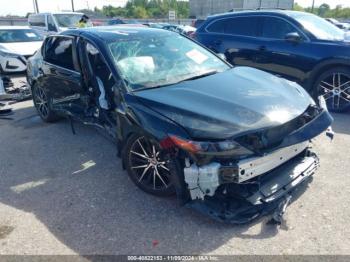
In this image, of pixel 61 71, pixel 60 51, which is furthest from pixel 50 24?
pixel 61 71

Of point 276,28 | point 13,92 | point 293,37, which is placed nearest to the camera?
point 293,37

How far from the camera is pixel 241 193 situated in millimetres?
2947

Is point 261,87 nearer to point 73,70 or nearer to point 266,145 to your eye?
point 266,145

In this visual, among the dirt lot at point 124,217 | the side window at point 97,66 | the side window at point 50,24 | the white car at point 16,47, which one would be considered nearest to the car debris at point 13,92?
the white car at point 16,47

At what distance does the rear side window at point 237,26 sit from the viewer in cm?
705

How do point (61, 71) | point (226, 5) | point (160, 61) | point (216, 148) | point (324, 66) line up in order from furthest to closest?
1. point (226, 5)
2. point (324, 66)
3. point (61, 71)
4. point (160, 61)
5. point (216, 148)

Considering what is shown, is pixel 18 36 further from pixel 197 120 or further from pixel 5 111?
pixel 197 120

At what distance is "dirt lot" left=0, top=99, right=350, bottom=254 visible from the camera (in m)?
2.87

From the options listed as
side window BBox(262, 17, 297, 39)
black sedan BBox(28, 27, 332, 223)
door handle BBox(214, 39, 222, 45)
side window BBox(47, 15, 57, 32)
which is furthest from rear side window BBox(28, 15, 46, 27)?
black sedan BBox(28, 27, 332, 223)

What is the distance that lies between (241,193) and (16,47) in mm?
10211

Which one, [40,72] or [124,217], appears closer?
[124,217]

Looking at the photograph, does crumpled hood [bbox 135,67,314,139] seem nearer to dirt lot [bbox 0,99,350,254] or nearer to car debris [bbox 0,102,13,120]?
dirt lot [bbox 0,99,350,254]

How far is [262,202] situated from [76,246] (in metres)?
1.64

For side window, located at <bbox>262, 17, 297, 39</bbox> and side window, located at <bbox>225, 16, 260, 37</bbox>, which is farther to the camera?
side window, located at <bbox>225, 16, 260, 37</bbox>
